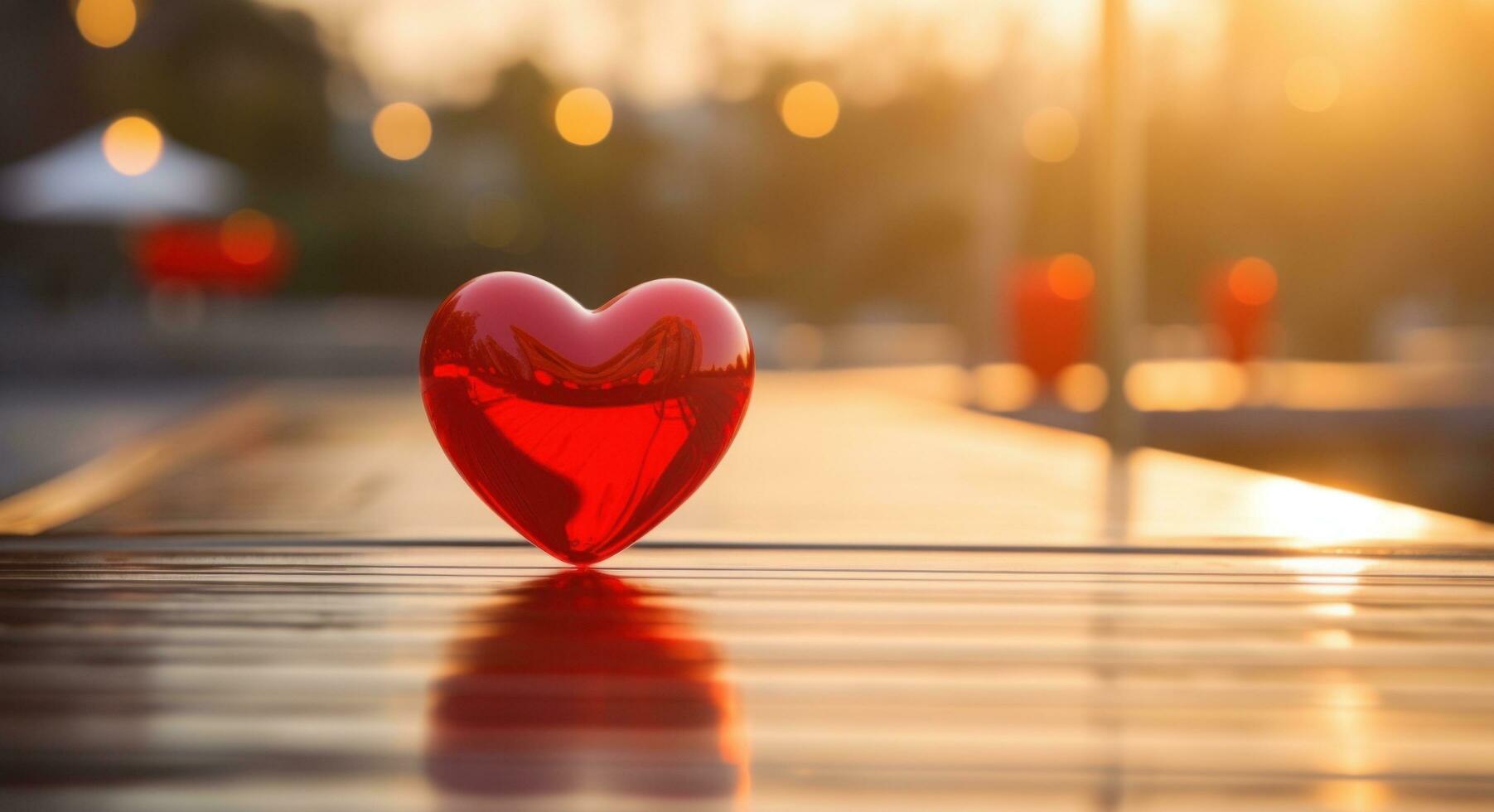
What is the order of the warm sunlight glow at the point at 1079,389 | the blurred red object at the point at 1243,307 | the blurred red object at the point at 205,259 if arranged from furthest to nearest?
the blurred red object at the point at 205,259 → the blurred red object at the point at 1243,307 → the warm sunlight glow at the point at 1079,389

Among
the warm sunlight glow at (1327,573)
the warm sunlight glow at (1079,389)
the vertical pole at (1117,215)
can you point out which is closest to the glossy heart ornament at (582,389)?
the warm sunlight glow at (1327,573)

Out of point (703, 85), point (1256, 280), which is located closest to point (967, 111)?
point (1256, 280)

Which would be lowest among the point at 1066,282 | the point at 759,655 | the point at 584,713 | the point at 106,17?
the point at 584,713

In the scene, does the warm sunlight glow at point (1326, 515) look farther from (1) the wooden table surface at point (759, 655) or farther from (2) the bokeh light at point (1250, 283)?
(2) the bokeh light at point (1250, 283)

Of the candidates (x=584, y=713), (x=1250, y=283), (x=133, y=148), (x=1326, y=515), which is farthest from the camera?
(x=133, y=148)

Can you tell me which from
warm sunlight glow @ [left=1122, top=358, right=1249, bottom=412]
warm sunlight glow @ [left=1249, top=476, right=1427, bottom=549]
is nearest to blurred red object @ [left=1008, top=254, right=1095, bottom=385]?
warm sunlight glow @ [left=1122, top=358, right=1249, bottom=412]

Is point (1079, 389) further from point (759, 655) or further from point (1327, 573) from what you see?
point (759, 655)

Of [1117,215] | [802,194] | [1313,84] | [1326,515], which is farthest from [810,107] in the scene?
[1326,515]
